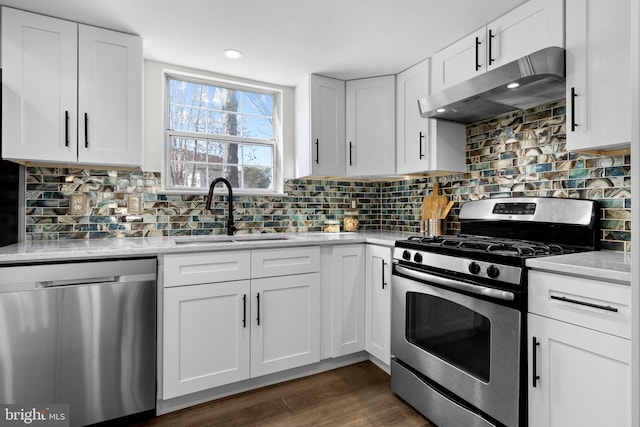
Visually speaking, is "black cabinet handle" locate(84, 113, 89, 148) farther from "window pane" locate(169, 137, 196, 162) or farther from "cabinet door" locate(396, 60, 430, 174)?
"cabinet door" locate(396, 60, 430, 174)

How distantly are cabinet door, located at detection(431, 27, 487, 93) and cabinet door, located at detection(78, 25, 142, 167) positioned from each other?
2.00 m

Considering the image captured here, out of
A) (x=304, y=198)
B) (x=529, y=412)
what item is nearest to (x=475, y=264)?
(x=529, y=412)

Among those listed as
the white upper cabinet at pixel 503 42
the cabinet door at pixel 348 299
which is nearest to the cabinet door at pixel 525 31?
the white upper cabinet at pixel 503 42

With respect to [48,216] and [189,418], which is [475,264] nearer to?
[189,418]

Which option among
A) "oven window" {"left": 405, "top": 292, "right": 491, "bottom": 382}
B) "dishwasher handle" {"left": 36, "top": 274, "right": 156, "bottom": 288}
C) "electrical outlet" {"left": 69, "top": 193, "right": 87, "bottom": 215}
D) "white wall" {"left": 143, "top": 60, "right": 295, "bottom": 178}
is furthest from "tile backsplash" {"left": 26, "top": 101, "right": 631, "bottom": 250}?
"oven window" {"left": 405, "top": 292, "right": 491, "bottom": 382}

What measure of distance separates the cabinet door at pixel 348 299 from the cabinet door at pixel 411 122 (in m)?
0.77

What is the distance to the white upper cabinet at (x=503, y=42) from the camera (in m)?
1.64

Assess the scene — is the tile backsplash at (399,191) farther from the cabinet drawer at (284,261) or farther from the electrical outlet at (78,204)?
the cabinet drawer at (284,261)

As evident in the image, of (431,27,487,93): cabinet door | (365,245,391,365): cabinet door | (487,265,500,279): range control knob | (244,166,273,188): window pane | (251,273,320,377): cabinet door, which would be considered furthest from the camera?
(244,166,273,188): window pane

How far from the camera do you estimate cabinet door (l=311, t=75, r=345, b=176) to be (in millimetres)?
2744

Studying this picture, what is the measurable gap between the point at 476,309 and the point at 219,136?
2.30m

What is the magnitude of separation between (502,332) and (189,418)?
1.73 metres

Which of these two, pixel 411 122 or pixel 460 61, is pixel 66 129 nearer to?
pixel 411 122

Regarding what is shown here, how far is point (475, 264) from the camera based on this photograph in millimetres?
1541
